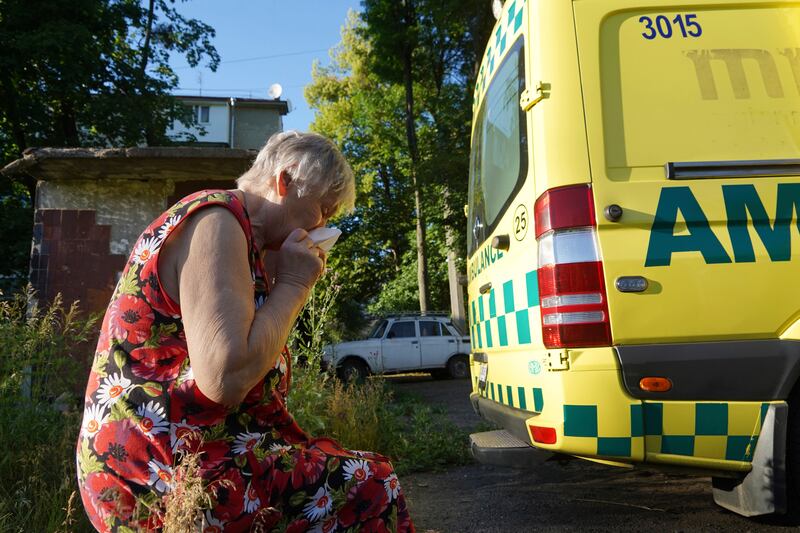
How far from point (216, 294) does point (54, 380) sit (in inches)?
116

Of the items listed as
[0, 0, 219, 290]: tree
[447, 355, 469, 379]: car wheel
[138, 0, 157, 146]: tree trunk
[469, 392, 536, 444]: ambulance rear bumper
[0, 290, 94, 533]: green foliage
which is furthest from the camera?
Result: [138, 0, 157, 146]: tree trunk

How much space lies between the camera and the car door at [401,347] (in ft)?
48.4

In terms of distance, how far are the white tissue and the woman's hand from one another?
0.07 m

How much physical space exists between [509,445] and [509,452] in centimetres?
7

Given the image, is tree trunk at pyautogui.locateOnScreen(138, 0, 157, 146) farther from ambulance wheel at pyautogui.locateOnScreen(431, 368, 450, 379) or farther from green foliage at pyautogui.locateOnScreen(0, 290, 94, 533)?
green foliage at pyautogui.locateOnScreen(0, 290, 94, 533)

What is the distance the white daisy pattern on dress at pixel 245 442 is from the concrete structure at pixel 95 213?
5164 millimetres

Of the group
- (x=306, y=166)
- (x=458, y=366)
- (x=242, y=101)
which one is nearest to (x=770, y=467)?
(x=306, y=166)

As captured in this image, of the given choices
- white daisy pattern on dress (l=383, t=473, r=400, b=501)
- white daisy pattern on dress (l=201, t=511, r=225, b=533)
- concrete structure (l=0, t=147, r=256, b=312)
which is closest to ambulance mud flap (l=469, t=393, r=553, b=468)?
white daisy pattern on dress (l=383, t=473, r=400, b=501)

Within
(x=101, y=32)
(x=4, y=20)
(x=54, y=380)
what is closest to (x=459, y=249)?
(x=101, y=32)

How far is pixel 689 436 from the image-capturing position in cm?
246

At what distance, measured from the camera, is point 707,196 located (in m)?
2.55

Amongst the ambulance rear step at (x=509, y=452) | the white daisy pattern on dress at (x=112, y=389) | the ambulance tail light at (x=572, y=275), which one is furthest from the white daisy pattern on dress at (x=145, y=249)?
the ambulance rear step at (x=509, y=452)

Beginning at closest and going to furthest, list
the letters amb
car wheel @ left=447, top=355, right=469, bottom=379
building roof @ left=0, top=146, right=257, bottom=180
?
1. the letters amb
2. building roof @ left=0, top=146, right=257, bottom=180
3. car wheel @ left=447, top=355, right=469, bottom=379

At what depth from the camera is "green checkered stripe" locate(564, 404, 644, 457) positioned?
2471 mm
